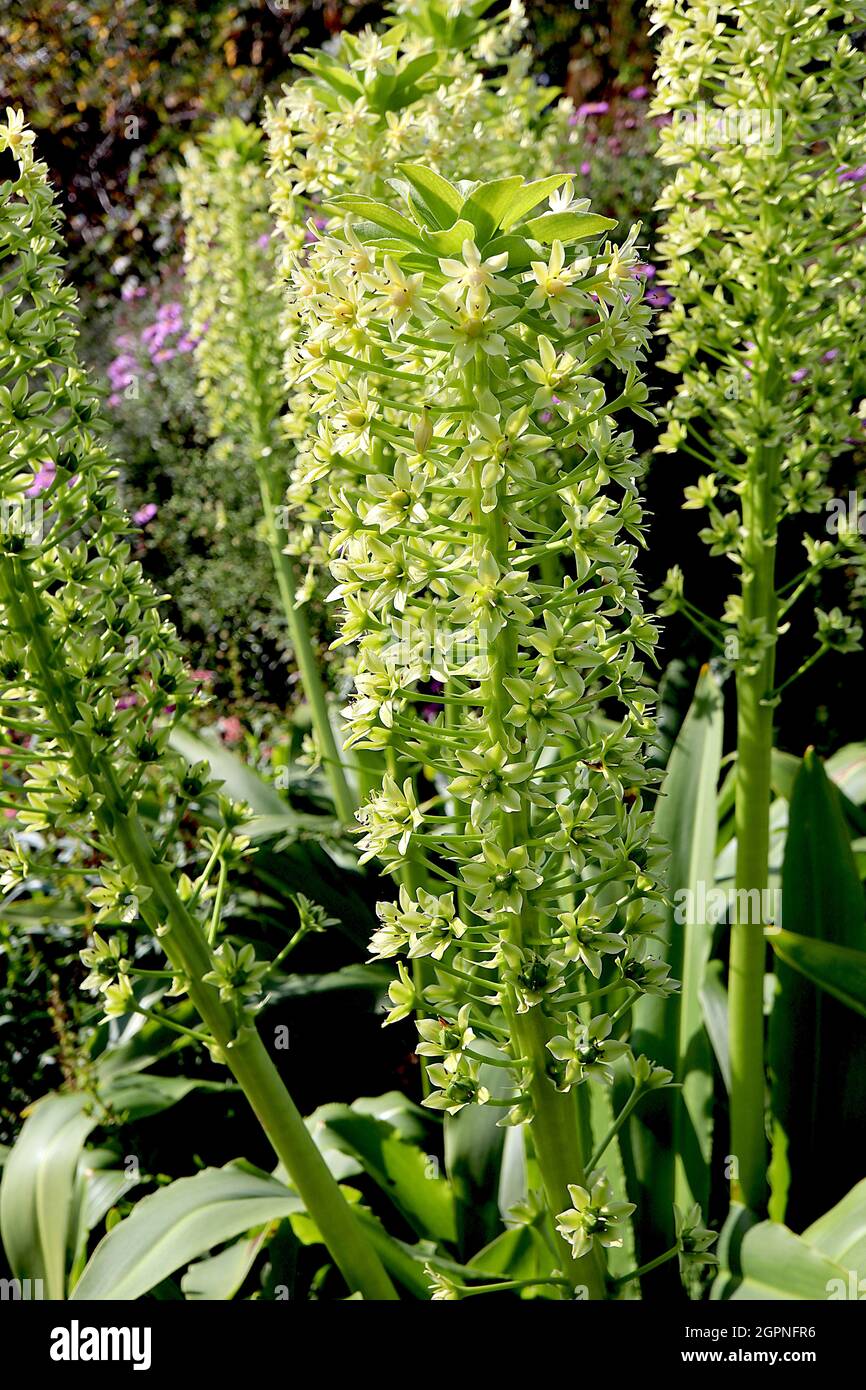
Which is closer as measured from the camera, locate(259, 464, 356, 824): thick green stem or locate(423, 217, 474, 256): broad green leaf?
locate(423, 217, 474, 256): broad green leaf

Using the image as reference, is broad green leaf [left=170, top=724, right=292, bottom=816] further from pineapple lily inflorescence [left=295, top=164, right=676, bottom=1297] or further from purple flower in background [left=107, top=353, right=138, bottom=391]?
purple flower in background [left=107, top=353, right=138, bottom=391]

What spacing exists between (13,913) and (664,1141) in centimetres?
282

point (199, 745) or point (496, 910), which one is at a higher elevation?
point (199, 745)

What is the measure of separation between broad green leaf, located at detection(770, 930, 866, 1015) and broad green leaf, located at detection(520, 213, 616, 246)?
187cm

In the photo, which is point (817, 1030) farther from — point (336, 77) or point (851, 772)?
point (336, 77)

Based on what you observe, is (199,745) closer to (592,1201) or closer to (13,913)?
(13,913)

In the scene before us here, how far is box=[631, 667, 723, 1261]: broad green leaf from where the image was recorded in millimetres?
3305

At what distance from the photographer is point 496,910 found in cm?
194

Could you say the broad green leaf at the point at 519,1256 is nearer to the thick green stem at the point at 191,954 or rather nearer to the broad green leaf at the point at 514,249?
the thick green stem at the point at 191,954

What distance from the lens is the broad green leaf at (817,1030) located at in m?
3.38

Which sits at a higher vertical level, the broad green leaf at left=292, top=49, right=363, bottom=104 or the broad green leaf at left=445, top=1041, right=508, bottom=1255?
the broad green leaf at left=292, top=49, right=363, bottom=104

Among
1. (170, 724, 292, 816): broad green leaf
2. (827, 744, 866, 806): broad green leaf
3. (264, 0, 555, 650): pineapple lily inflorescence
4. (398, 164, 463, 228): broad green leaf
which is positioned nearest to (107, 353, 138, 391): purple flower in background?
(170, 724, 292, 816): broad green leaf

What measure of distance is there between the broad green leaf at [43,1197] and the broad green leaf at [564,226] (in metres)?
2.91
